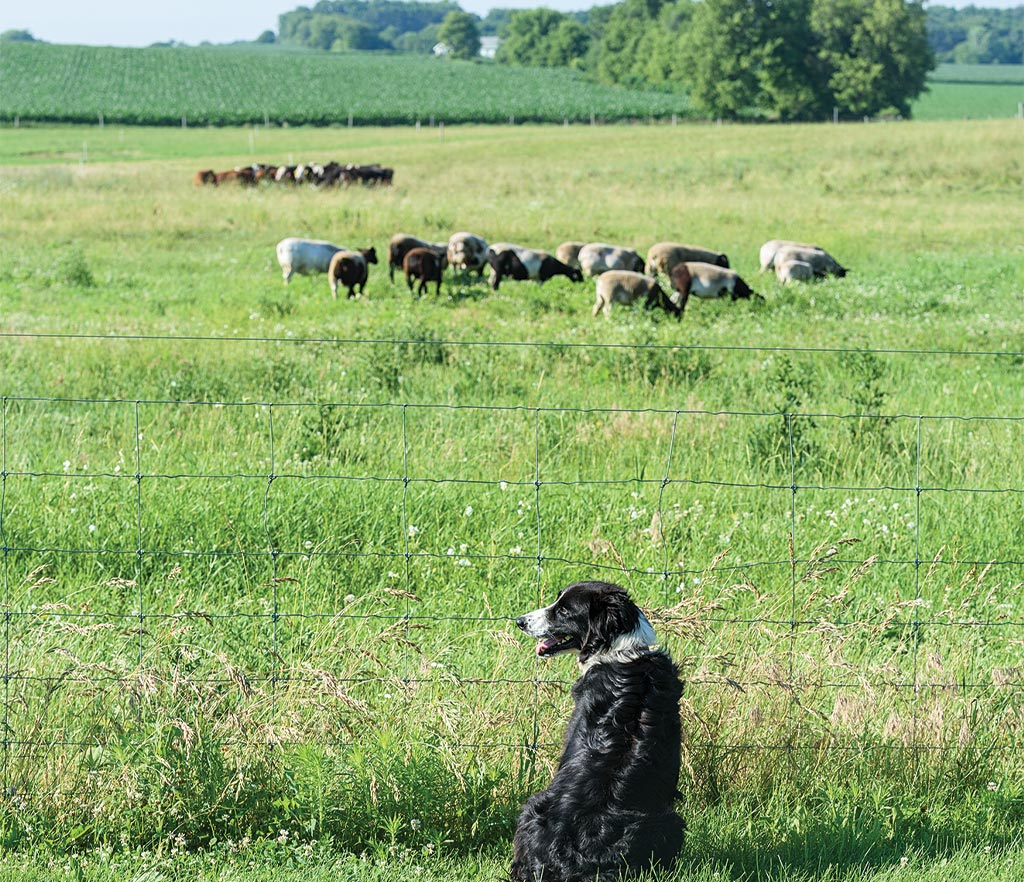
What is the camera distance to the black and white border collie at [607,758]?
3500 mm

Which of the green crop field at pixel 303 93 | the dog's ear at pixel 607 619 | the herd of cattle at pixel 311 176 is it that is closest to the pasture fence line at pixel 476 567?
the dog's ear at pixel 607 619

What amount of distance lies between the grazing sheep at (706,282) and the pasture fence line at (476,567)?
25.5ft

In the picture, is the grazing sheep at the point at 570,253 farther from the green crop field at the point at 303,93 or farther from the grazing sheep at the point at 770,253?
the green crop field at the point at 303,93

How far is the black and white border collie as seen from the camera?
3.50 meters

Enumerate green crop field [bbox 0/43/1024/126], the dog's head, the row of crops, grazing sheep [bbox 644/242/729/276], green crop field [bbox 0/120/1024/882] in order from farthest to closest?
green crop field [bbox 0/43/1024/126] < the row of crops < grazing sheep [bbox 644/242/729/276] < green crop field [bbox 0/120/1024/882] < the dog's head

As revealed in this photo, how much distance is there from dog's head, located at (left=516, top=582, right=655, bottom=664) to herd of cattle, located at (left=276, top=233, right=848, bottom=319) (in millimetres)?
12716

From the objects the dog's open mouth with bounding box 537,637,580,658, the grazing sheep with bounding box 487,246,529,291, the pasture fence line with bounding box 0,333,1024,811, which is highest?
the grazing sheep with bounding box 487,246,529,291

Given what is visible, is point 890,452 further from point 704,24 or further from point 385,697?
point 704,24

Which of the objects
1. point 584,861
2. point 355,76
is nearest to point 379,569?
point 584,861

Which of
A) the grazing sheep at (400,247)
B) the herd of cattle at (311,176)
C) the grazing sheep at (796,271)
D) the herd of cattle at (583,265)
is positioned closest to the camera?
the herd of cattle at (583,265)

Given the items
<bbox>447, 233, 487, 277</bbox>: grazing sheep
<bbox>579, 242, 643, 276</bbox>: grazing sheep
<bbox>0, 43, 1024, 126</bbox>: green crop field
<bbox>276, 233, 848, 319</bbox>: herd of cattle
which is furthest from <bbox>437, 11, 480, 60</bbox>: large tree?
<bbox>579, 242, 643, 276</bbox>: grazing sheep

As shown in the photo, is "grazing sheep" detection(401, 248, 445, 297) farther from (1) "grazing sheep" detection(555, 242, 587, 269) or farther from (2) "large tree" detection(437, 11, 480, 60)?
(2) "large tree" detection(437, 11, 480, 60)

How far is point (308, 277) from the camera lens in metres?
19.4

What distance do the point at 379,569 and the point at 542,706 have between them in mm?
2143
